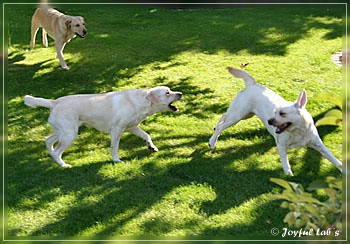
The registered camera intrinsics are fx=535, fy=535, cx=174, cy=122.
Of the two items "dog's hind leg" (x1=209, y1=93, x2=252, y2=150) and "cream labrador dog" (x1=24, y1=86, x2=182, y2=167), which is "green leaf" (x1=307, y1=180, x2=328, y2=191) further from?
"cream labrador dog" (x1=24, y1=86, x2=182, y2=167)

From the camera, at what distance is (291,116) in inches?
207

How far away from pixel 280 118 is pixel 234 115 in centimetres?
87

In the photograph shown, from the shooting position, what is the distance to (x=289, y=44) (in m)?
10.6

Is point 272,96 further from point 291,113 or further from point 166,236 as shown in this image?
point 166,236

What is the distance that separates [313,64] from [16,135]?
208 inches

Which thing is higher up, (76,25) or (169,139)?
(76,25)

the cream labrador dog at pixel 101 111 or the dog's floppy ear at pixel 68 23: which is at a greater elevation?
the dog's floppy ear at pixel 68 23

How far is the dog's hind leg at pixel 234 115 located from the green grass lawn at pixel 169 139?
0.49ft

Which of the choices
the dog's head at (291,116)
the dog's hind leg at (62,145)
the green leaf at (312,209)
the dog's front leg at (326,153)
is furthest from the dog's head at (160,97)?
the green leaf at (312,209)

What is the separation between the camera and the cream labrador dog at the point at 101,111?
574 cm

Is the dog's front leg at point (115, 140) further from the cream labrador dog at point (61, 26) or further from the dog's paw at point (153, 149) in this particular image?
the cream labrador dog at point (61, 26)

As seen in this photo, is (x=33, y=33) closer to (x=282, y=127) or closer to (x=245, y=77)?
(x=245, y=77)

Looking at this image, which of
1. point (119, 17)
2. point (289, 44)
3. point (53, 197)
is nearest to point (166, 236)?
point (53, 197)

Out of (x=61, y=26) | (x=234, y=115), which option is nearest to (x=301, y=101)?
(x=234, y=115)
